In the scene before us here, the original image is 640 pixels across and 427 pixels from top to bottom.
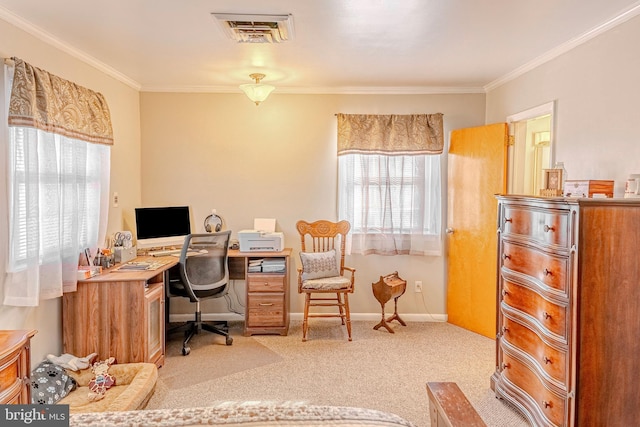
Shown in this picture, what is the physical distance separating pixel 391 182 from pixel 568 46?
196 centimetres

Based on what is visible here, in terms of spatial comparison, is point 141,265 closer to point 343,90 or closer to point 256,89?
point 256,89

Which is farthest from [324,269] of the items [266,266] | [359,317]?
[359,317]

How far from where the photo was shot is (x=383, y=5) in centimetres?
236

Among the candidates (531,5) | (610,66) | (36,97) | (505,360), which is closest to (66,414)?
(36,97)

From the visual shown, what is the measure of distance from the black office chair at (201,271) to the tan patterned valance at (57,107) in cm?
114

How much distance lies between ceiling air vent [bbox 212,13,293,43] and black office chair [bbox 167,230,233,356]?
5.54 feet

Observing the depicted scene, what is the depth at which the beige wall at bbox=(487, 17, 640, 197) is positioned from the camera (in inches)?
97.2

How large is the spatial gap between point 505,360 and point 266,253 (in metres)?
2.31

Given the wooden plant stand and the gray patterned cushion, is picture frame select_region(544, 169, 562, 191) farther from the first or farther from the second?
the gray patterned cushion

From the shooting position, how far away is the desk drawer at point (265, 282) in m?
4.06

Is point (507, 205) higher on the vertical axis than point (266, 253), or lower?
higher

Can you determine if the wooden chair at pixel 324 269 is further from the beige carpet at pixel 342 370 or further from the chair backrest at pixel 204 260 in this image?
the chair backrest at pixel 204 260

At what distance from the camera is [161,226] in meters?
4.12

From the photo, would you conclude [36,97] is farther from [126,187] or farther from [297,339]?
[297,339]
